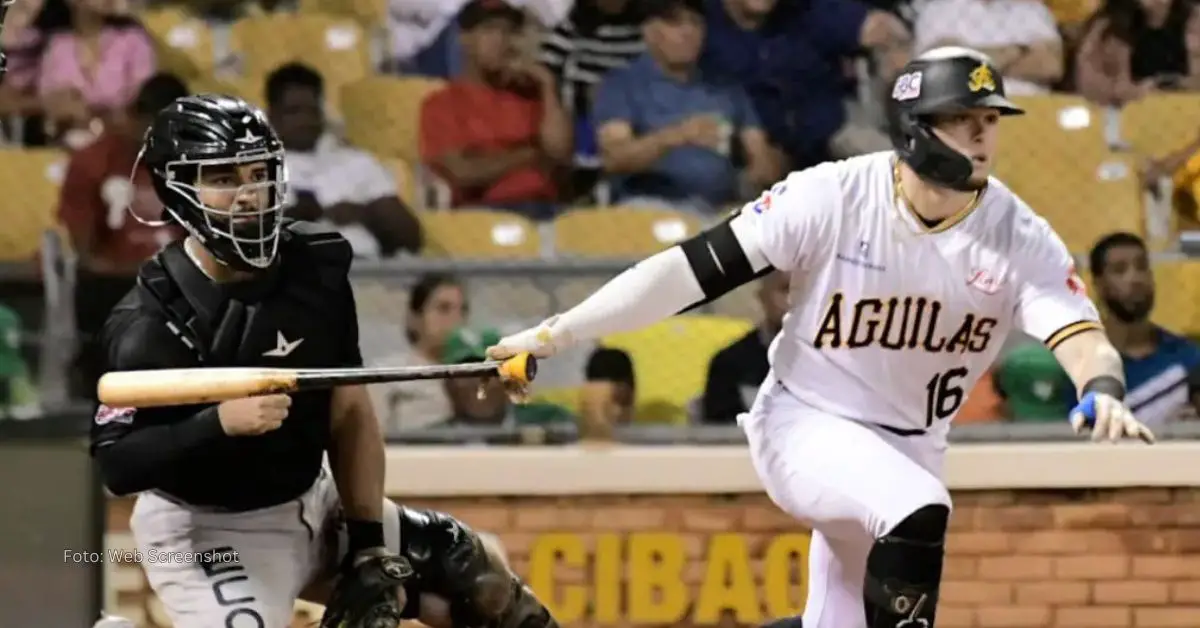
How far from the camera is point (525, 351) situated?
387 cm

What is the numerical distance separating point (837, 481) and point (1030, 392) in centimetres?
185

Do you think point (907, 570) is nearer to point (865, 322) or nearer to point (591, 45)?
point (865, 322)

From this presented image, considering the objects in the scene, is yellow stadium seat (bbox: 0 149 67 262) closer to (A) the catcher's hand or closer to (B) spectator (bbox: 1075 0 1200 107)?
(A) the catcher's hand

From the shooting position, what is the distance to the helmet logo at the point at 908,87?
4.05 meters

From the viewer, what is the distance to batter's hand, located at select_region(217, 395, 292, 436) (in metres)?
3.56

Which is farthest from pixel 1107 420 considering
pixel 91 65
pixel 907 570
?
pixel 91 65

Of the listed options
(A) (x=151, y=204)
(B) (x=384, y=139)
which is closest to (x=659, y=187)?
(B) (x=384, y=139)

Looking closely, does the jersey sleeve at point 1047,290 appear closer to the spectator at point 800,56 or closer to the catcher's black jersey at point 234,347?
the catcher's black jersey at point 234,347

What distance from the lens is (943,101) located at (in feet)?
13.0

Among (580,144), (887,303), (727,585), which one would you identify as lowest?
(727,585)

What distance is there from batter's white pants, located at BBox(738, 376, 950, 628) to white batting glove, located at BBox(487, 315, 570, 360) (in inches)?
24.0

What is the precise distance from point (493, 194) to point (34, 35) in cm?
191

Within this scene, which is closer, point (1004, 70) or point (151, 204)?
point (151, 204)

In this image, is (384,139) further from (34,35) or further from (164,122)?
(164,122)
